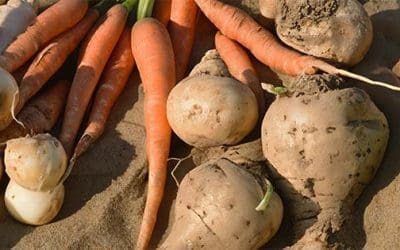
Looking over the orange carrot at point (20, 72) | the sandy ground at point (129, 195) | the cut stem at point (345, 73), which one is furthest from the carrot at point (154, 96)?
the cut stem at point (345, 73)

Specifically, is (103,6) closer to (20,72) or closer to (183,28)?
(183,28)

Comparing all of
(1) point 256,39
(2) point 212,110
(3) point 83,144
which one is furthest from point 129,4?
(2) point 212,110

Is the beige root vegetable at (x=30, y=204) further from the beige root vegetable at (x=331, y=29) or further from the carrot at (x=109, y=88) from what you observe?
the beige root vegetable at (x=331, y=29)

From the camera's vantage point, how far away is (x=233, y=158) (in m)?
2.37

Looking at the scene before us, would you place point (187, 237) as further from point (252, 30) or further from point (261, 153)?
point (252, 30)

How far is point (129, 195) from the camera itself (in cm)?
245

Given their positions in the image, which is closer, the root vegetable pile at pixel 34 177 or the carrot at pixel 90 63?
the root vegetable pile at pixel 34 177

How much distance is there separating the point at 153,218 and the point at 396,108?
2.91 ft

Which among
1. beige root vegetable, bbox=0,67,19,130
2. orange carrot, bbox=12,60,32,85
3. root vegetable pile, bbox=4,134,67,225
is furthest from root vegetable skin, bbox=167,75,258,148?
orange carrot, bbox=12,60,32,85

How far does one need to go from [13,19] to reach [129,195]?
91 cm

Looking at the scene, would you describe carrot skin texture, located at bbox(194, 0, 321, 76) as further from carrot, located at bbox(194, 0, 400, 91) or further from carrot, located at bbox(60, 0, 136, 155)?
carrot, located at bbox(60, 0, 136, 155)

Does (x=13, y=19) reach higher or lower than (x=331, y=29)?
lower

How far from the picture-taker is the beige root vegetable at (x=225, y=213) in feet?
6.96

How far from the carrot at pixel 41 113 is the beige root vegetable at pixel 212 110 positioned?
0.49 metres
